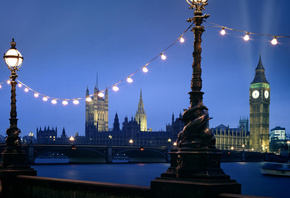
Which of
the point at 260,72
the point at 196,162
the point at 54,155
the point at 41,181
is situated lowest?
the point at 54,155

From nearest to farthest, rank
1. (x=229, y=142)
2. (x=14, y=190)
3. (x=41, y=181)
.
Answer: (x=41, y=181) → (x=14, y=190) → (x=229, y=142)

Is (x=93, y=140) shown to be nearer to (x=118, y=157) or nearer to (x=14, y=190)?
(x=118, y=157)

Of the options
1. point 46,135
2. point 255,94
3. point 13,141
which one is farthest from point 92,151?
point 46,135

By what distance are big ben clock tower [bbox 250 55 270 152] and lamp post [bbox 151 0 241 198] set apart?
490 ft

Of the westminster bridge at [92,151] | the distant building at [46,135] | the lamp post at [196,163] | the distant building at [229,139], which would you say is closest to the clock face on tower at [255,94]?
the distant building at [229,139]

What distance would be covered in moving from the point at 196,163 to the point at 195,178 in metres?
0.24

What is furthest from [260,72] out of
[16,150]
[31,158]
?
[16,150]

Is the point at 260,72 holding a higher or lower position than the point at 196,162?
higher

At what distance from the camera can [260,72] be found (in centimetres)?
15700

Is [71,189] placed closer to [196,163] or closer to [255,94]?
[196,163]

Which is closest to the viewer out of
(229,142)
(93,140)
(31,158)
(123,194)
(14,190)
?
(123,194)

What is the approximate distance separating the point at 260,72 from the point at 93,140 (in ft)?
226

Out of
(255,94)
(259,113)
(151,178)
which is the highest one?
(255,94)

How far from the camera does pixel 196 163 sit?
6.62 m
